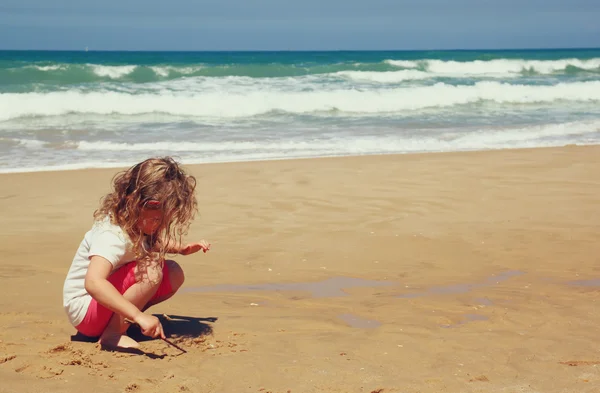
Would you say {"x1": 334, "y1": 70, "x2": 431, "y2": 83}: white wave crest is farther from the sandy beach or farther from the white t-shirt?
the white t-shirt

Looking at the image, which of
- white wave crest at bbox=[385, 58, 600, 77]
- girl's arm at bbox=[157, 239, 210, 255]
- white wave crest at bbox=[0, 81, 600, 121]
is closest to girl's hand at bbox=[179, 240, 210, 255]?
girl's arm at bbox=[157, 239, 210, 255]

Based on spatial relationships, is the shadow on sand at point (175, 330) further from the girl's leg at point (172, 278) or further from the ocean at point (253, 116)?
the ocean at point (253, 116)

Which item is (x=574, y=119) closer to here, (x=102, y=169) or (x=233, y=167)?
(x=233, y=167)

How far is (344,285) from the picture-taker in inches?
187

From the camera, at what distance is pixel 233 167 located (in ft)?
30.1

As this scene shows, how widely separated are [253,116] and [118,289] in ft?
49.8

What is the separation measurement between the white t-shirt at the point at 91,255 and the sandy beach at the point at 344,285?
0.21m

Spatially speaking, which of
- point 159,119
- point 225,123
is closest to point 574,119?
point 225,123

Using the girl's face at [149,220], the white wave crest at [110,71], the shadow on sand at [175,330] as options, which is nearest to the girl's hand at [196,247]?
the girl's face at [149,220]

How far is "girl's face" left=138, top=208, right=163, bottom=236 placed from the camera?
3121 mm

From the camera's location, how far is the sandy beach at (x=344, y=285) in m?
3.11

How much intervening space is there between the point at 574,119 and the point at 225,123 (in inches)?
309

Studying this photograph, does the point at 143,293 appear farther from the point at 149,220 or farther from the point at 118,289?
the point at 149,220

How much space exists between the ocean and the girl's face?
9.96 feet
